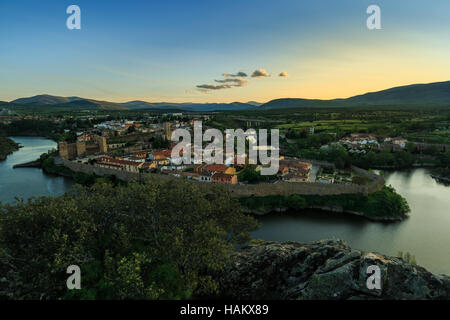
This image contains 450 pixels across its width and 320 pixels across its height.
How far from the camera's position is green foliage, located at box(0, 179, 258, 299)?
16.5 feet

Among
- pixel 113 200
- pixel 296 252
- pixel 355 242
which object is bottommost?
pixel 355 242

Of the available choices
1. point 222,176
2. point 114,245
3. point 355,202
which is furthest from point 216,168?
point 114,245

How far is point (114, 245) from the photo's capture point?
6.10 meters

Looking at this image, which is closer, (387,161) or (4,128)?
(387,161)

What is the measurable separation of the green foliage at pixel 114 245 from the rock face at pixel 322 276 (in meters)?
1.16

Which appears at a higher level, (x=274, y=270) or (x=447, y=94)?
(x=447, y=94)

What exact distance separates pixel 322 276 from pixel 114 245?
16.2ft

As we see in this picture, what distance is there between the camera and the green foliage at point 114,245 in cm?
504

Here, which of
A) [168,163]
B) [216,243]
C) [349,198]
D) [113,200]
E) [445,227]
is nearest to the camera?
[216,243]

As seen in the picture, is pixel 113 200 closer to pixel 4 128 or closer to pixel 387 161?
pixel 387 161

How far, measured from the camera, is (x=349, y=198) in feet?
53.2
